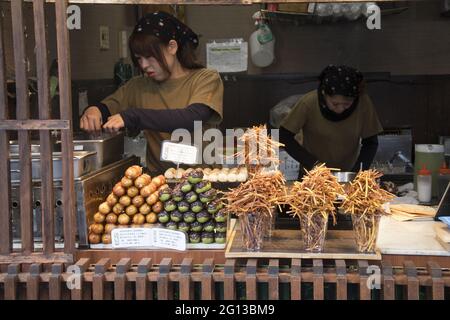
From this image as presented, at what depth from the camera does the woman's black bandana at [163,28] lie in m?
3.72

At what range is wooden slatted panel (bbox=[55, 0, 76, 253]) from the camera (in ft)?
8.19

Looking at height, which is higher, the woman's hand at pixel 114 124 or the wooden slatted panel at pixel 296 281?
the woman's hand at pixel 114 124

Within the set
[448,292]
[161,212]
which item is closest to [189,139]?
[161,212]

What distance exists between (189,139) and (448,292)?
187 cm

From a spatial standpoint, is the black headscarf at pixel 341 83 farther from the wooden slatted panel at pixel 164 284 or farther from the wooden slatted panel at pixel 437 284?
the wooden slatted panel at pixel 164 284

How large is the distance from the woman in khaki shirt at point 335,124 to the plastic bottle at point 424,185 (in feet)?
3.07

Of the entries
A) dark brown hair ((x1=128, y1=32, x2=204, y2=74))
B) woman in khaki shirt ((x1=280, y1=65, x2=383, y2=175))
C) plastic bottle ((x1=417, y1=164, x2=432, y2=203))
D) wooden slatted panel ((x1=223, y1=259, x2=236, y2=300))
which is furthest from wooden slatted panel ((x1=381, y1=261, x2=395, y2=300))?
woman in khaki shirt ((x1=280, y1=65, x2=383, y2=175))

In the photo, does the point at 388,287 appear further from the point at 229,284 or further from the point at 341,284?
the point at 229,284

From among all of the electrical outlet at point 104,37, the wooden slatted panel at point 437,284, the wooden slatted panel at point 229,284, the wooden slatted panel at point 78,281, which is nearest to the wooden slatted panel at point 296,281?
the wooden slatted panel at point 229,284

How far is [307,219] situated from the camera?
96.0 inches

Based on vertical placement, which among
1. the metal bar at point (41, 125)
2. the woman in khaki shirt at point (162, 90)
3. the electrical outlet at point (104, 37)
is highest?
the electrical outlet at point (104, 37)

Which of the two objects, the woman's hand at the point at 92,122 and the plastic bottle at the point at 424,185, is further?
the plastic bottle at the point at 424,185

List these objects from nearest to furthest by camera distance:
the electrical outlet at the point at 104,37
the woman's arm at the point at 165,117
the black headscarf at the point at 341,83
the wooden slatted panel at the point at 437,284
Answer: the wooden slatted panel at the point at 437,284
the woman's arm at the point at 165,117
the black headscarf at the point at 341,83
the electrical outlet at the point at 104,37

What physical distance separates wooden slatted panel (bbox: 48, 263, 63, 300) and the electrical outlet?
12.3ft
